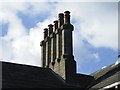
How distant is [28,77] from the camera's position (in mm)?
22562

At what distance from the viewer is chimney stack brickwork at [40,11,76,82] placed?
2453 cm

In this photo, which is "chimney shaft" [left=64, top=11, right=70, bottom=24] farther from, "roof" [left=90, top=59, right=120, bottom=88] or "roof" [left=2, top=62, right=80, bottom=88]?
"roof" [left=90, top=59, right=120, bottom=88]

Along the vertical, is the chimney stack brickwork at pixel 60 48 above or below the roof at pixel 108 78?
above

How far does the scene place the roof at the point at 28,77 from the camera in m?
21.1

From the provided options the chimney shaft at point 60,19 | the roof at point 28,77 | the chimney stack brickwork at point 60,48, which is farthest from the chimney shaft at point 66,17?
the roof at point 28,77

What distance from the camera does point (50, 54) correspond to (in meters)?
27.2

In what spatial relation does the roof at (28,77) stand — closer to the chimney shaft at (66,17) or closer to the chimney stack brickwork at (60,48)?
the chimney stack brickwork at (60,48)

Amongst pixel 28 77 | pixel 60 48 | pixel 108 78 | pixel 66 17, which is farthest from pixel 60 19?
pixel 108 78

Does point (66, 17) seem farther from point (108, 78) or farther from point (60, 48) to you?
point (108, 78)

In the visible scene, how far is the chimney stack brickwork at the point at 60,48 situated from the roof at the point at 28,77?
2.20 feet

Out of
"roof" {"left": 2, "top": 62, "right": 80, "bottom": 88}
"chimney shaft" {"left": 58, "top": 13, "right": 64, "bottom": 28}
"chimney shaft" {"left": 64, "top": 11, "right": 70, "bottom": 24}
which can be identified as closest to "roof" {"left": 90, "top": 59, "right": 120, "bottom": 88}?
"roof" {"left": 2, "top": 62, "right": 80, "bottom": 88}

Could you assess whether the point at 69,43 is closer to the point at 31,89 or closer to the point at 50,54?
the point at 50,54

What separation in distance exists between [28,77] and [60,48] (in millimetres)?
4045

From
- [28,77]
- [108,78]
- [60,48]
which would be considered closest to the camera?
[108,78]
